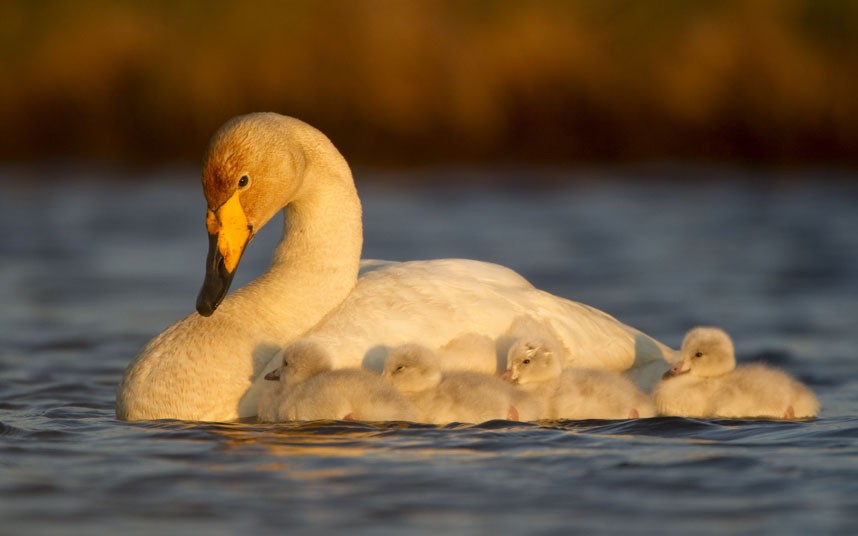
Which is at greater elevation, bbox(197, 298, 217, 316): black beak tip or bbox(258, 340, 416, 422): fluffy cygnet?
bbox(197, 298, 217, 316): black beak tip

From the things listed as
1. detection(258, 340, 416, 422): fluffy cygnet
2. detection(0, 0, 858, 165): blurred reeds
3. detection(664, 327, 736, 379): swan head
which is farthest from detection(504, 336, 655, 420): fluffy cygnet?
detection(0, 0, 858, 165): blurred reeds

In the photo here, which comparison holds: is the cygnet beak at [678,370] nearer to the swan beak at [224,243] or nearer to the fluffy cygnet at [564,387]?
the fluffy cygnet at [564,387]

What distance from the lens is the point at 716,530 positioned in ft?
19.5

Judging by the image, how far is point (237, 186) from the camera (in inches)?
312

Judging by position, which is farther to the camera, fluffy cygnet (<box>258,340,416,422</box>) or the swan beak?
the swan beak

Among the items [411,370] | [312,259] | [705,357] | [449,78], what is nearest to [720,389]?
[705,357]

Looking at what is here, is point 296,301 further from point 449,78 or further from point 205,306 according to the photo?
point 449,78

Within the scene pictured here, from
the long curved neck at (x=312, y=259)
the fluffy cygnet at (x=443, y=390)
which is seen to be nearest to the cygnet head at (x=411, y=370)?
the fluffy cygnet at (x=443, y=390)

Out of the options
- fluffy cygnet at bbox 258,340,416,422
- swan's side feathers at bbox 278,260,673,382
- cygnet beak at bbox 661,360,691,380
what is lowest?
fluffy cygnet at bbox 258,340,416,422

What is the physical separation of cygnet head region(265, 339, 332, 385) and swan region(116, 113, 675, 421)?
0.12 meters

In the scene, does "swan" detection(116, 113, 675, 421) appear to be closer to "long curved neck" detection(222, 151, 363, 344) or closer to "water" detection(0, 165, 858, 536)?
"long curved neck" detection(222, 151, 363, 344)

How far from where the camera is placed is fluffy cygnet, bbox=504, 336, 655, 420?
298 inches

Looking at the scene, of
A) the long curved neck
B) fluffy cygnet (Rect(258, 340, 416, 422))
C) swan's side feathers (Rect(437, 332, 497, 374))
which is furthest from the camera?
the long curved neck

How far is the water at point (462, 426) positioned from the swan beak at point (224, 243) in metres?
0.71
